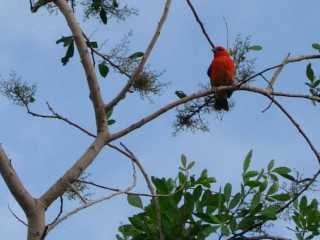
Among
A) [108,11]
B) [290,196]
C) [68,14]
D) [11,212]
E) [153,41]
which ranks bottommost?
[11,212]

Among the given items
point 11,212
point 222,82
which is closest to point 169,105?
point 11,212

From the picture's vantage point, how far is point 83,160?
2.67 metres

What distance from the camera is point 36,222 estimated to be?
2.48 meters

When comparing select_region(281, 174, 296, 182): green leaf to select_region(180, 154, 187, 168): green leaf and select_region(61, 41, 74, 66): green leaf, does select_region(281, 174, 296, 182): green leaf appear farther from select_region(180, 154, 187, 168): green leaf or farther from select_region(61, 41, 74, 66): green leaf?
select_region(61, 41, 74, 66): green leaf

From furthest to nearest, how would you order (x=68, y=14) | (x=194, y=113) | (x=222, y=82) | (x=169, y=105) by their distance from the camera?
1. (x=222, y=82)
2. (x=194, y=113)
3. (x=68, y=14)
4. (x=169, y=105)

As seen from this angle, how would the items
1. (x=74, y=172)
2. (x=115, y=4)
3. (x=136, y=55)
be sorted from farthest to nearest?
(x=115, y=4)
(x=136, y=55)
(x=74, y=172)

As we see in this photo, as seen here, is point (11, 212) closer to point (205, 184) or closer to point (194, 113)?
point (205, 184)

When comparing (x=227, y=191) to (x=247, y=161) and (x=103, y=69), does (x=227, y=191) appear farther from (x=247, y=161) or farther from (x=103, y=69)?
(x=103, y=69)

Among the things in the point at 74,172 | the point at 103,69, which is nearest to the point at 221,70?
the point at 103,69

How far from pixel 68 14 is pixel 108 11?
131 cm

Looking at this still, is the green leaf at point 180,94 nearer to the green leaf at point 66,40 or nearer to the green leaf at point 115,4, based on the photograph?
the green leaf at point 66,40

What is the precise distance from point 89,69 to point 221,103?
3.24ft

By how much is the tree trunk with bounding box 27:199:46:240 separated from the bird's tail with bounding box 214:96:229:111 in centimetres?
128

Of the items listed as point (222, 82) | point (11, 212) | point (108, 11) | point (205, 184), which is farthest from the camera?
point (222, 82)
